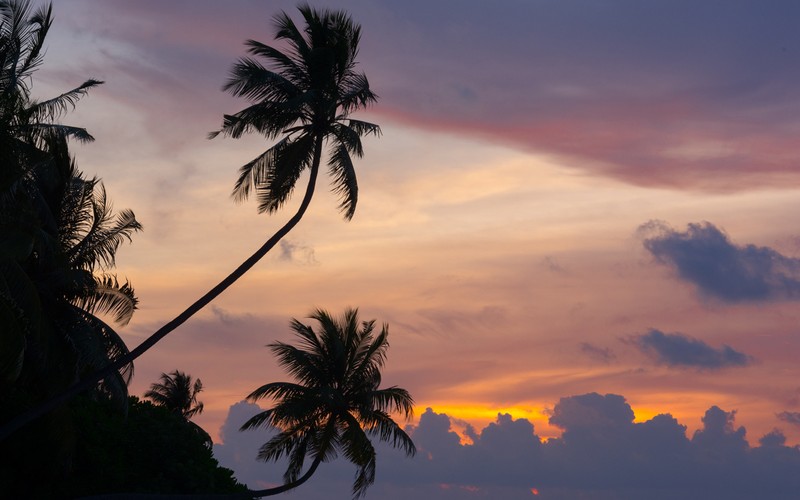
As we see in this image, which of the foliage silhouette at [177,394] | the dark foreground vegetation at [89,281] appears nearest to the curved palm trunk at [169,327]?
the dark foreground vegetation at [89,281]

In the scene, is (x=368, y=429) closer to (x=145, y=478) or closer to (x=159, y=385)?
(x=145, y=478)

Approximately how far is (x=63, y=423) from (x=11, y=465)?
256 centimetres

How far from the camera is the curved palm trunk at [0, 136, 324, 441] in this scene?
22688 millimetres

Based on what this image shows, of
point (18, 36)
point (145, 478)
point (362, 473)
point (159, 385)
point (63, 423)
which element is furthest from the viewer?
point (159, 385)

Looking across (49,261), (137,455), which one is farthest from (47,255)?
(137,455)

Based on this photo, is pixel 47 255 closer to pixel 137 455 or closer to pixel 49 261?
pixel 49 261

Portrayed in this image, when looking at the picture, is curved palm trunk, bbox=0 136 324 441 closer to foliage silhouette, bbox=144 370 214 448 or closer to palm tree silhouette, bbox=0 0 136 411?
palm tree silhouette, bbox=0 0 136 411

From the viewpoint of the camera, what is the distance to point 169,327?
24875 mm

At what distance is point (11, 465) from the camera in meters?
26.4

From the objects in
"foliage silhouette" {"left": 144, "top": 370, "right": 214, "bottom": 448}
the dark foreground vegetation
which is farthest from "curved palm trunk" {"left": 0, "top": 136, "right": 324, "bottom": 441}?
"foliage silhouette" {"left": 144, "top": 370, "right": 214, "bottom": 448}

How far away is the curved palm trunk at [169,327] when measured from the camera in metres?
22.7

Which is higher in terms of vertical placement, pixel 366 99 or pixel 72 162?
pixel 366 99

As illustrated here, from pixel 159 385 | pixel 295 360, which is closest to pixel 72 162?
pixel 295 360

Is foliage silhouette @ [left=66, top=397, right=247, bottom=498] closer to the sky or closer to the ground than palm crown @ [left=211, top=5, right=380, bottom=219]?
closer to the ground
